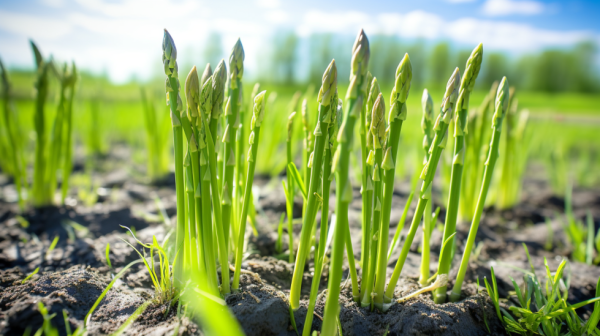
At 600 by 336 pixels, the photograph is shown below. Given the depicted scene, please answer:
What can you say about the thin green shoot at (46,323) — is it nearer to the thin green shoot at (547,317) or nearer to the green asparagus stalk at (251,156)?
the green asparagus stalk at (251,156)

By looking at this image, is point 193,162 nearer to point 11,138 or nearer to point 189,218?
point 189,218

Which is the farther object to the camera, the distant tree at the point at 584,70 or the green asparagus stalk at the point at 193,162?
the distant tree at the point at 584,70

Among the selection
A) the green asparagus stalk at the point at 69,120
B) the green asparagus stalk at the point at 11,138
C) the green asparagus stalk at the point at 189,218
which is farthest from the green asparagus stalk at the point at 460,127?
the green asparagus stalk at the point at 11,138

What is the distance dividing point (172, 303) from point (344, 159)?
87 cm

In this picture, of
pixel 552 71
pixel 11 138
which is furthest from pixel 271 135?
pixel 552 71

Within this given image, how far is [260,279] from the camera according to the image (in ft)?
4.37

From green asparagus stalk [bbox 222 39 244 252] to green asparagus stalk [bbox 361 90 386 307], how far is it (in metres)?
0.51

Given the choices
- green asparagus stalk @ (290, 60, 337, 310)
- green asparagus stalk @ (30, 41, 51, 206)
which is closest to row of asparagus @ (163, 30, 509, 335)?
green asparagus stalk @ (290, 60, 337, 310)

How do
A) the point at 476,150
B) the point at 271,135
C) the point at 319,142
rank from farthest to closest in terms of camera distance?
the point at 271,135 → the point at 476,150 → the point at 319,142

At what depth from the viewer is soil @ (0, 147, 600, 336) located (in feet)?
3.66

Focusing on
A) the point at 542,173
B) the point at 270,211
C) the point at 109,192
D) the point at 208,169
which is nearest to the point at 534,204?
the point at 542,173

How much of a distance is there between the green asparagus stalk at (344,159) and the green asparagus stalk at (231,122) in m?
0.45

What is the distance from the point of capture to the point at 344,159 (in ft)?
2.82

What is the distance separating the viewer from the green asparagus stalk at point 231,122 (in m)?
1.16
